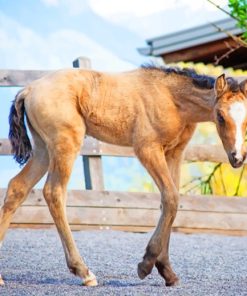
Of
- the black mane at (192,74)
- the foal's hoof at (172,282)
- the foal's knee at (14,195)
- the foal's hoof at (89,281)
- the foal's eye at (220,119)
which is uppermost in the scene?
the black mane at (192,74)

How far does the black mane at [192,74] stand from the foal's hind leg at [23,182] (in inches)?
40.6

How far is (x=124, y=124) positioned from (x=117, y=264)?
1566 millimetres

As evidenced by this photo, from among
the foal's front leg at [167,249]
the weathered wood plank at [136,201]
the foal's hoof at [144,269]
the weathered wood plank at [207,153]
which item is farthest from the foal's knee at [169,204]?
the weathered wood plank at [207,153]

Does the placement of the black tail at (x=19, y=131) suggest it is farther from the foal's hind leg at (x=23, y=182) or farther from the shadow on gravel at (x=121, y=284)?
the shadow on gravel at (x=121, y=284)

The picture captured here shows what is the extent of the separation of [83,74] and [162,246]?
1.44m

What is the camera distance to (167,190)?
617cm

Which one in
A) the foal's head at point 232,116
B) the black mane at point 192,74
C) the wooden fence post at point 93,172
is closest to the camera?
the foal's head at point 232,116

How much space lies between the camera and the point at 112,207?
33.9ft

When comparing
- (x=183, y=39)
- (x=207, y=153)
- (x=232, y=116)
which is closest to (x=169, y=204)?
(x=232, y=116)

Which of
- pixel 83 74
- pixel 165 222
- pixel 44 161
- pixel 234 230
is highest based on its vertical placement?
pixel 83 74

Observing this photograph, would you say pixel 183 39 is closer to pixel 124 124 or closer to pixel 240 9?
pixel 240 9

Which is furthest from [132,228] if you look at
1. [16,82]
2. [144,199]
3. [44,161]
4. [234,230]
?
[44,161]

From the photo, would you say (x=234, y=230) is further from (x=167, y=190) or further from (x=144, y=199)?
(x=167, y=190)

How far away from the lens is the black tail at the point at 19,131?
6477mm
